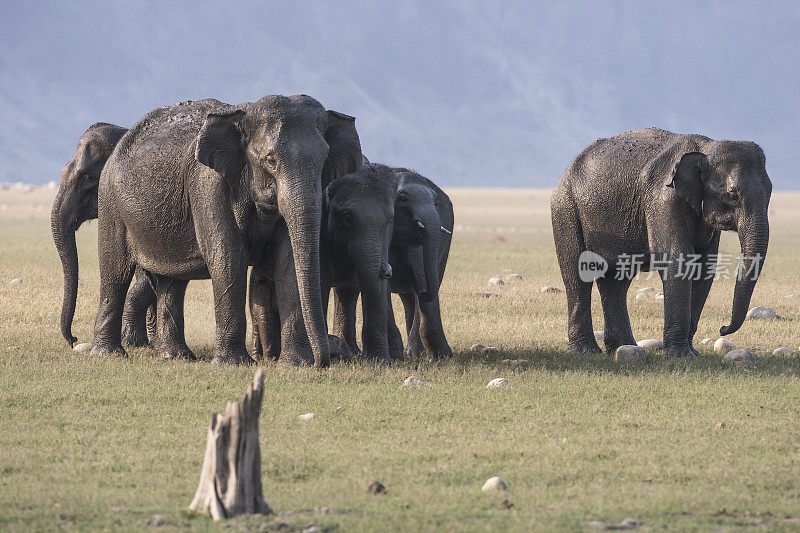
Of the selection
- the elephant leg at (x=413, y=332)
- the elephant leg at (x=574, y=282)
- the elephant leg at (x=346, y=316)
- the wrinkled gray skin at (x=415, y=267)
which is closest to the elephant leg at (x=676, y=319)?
the elephant leg at (x=574, y=282)

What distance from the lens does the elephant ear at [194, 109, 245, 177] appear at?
507 inches

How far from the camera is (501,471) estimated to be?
8.52m

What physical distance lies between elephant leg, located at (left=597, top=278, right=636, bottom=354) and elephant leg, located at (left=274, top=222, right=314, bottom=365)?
16.0 ft

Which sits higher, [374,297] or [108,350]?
[374,297]

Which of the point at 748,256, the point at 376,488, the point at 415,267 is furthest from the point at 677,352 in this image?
the point at 376,488

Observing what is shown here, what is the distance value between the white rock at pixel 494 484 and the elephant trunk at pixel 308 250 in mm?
4408

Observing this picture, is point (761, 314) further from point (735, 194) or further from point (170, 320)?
point (170, 320)

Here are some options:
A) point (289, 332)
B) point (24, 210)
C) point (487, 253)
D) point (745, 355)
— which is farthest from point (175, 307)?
point (24, 210)

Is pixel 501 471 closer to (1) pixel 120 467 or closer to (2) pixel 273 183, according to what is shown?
(1) pixel 120 467

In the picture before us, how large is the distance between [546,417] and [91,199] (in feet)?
27.6

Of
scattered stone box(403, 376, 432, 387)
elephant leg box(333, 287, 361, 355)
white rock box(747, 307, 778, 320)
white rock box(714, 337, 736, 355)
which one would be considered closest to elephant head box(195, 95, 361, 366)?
scattered stone box(403, 376, 432, 387)

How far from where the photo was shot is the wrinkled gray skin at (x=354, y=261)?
1310 cm

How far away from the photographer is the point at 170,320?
14555 mm

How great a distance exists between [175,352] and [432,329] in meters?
3.12
